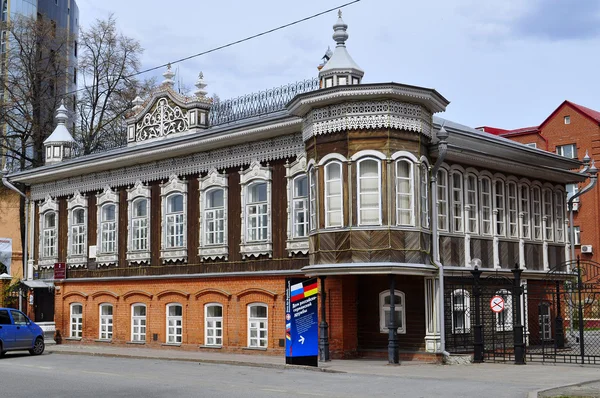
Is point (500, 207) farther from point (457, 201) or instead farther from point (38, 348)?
point (38, 348)

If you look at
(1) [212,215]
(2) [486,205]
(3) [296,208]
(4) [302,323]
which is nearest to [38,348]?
(1) [212,215]

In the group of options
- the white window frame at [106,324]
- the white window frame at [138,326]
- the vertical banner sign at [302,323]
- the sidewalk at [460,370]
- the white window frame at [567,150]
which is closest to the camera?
the sidewalk at [460,370]

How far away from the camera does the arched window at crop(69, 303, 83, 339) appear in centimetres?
3338

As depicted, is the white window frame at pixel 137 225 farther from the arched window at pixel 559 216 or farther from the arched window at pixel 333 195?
the arched window at pixel 559 216

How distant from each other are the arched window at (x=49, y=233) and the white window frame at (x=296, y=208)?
13608 mm

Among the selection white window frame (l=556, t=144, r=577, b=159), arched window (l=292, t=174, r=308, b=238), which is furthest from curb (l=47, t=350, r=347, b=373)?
white window frame (l=556, t=144, r=577, b=159)

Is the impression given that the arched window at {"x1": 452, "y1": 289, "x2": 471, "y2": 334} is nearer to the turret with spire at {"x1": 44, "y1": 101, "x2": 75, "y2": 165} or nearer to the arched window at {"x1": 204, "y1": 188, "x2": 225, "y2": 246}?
the arched window at {"x1": 204, "y1": 188, "x2": 225, "y2": 246}

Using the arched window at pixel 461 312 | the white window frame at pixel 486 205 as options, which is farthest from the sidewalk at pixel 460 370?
the white window frame at pixel 486 205

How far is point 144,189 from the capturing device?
30781mm

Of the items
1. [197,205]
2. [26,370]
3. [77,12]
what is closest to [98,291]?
[197,205]

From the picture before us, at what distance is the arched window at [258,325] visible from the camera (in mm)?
26156

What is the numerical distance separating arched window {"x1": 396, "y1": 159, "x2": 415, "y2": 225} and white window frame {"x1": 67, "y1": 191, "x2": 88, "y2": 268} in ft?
49.9

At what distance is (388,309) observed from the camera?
24062 millimetres

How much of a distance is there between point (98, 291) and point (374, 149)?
1450cm
